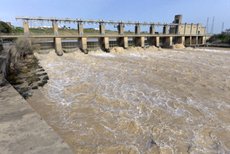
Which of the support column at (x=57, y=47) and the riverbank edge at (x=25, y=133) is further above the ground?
the support column at (x=57, y=47)

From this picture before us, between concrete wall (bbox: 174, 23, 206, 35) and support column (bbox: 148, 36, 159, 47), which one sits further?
concrete wall (bbox: 174, 23, 206, 35)

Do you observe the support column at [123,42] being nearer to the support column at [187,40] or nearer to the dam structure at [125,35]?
the dam structure at [125,35]

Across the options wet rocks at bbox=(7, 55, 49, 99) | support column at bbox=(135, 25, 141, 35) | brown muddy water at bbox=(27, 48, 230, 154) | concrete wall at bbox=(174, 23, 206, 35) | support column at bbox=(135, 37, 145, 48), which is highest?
concrete wall at bbox=(174, 23, 206, 35)

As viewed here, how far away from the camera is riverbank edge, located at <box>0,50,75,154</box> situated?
12.1 feet

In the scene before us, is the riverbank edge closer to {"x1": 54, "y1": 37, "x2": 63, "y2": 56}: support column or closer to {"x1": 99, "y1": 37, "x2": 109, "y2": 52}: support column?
{"x1": 54, "y1": 37, "x2": 63, "y2": 56}: support column

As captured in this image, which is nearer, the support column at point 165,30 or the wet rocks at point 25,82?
the wet rocks at point 25,82

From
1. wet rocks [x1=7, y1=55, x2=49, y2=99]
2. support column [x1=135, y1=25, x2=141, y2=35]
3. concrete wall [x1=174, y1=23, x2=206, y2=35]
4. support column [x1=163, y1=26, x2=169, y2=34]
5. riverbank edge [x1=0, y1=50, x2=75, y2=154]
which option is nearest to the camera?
riverbank edge [x1=0, y1=50, x2=75, y2=154]

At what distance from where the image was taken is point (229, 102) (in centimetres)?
812

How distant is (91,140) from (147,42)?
35.8 meters

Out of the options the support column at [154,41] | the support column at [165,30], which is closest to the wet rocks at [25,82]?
the support column at [154,41]

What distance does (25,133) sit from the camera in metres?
4.31

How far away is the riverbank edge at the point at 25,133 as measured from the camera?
145 inches

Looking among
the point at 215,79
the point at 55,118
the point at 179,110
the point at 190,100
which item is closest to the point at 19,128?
the point at 55,118

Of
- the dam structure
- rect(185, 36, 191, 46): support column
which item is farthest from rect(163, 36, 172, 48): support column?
rect(185, 36, 191, 46): support column
